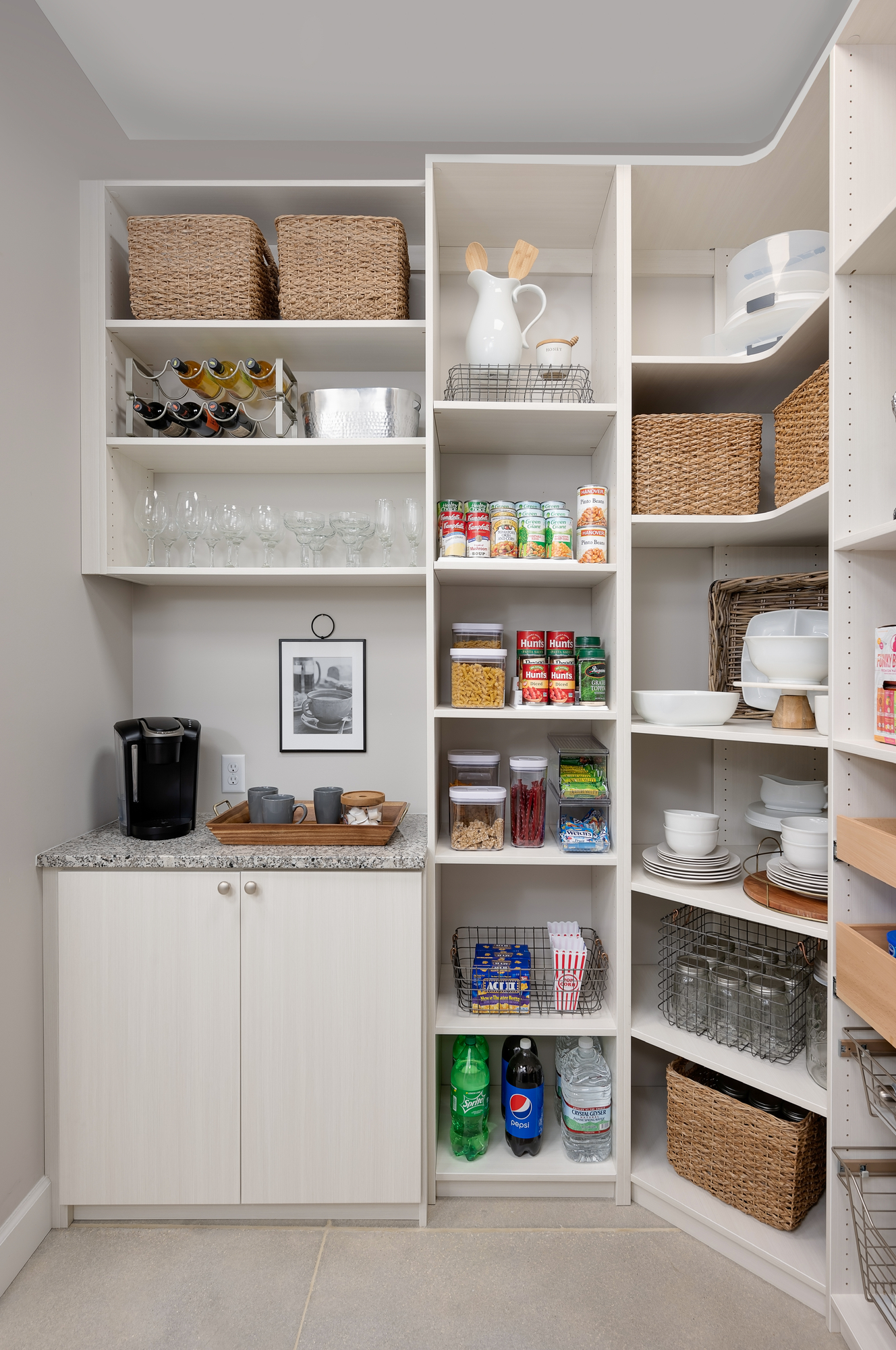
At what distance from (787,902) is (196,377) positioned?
190 centimetres

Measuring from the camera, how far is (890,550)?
1384 mm

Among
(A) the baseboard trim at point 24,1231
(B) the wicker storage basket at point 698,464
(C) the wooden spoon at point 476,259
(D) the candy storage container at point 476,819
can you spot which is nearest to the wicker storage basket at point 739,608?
(B) the wicker storage basket at point 698,464

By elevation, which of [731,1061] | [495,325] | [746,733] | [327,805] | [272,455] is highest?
[495,325]

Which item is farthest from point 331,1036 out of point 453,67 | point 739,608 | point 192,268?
point 453,67

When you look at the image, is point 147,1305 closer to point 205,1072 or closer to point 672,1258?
point 205,1072

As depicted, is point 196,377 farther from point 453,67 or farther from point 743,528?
point 743,528

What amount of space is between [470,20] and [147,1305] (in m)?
2.89

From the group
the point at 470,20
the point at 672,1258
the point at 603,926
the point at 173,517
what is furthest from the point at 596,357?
the point at 672,1258

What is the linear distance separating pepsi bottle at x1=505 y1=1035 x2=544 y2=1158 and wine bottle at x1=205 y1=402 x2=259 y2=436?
178 centimetres

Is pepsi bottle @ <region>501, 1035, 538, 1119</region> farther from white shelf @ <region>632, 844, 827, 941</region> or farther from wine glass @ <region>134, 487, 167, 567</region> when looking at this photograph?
wine glass @ <region>134, 487, 167, 567</region>

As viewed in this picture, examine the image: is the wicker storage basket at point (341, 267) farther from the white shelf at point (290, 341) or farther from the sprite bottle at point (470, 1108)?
the sprite bottle at point (470, 1108)

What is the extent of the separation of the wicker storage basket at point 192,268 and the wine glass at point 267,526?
49cm

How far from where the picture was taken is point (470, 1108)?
1825 mm

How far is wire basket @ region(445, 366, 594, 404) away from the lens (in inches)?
74.1
